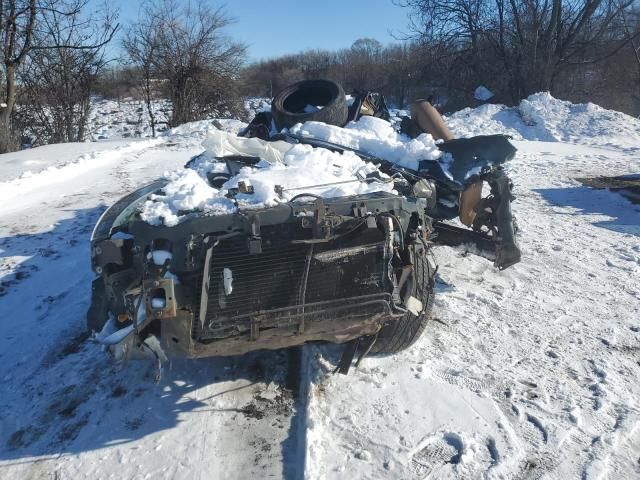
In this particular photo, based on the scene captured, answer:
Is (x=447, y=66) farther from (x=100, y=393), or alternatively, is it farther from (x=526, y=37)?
(x=100, y=393)

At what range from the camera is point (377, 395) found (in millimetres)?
2871

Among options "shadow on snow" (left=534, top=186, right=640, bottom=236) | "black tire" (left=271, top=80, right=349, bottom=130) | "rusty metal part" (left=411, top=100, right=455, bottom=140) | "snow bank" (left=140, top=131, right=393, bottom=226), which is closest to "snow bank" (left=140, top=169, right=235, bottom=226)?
"snow bank" (left=140, top=131, right=393, bottom=226)

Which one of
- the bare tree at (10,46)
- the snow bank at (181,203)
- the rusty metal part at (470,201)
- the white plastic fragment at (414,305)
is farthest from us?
the bare tree at (10,46)

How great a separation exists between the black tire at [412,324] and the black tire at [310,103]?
2320mm

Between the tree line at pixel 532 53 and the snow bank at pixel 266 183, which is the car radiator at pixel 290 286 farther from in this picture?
the tree line at pixel 532 53

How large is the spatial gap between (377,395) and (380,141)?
7.41 ft

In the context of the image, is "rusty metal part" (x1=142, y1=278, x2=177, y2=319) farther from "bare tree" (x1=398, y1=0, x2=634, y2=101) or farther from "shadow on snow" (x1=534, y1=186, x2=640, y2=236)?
"bare tree" (x1=398, y1=0, x2=634, y2=101)

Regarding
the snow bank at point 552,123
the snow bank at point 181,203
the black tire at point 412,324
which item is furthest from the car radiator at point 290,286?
the snow bank at point 552,123

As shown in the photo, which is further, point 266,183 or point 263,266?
point 266,183

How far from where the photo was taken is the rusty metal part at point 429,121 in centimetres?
482

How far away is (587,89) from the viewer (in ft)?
68.0

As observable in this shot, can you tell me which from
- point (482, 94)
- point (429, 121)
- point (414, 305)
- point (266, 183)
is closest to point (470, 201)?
point (429, 121)

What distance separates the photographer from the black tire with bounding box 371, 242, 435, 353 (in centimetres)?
309

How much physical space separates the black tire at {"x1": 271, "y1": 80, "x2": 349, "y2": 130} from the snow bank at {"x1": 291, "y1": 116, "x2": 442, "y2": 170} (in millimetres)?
324
